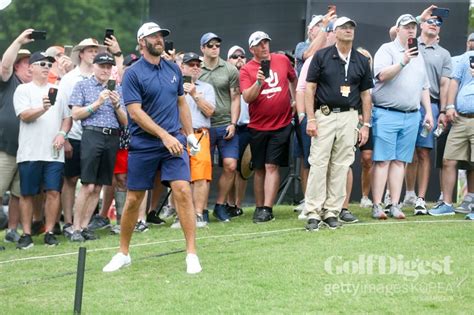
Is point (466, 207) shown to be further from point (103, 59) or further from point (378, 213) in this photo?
point (103, 59)

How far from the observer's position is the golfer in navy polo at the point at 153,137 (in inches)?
351

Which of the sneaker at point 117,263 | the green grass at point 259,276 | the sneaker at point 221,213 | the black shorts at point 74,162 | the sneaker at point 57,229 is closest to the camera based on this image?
the green grass at point 259,276

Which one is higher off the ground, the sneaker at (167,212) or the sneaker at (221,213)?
the sneaker at (221,213)

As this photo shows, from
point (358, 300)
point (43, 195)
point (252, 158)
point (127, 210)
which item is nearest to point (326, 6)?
point (252, 158)

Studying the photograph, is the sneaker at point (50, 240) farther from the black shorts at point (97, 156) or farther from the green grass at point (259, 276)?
the black shorts at point (97, 156)

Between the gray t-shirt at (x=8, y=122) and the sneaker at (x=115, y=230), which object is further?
the sneaker at (x=115, y=230)

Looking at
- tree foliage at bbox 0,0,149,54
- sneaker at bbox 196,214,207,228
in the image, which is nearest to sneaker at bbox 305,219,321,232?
sneaker at bbox 196,214,207,228

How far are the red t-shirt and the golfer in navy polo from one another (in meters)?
2.87

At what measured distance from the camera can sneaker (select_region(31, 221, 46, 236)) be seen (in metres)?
12.0

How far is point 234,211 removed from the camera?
500 inches

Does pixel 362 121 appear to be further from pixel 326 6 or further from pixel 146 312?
pixel 146 312

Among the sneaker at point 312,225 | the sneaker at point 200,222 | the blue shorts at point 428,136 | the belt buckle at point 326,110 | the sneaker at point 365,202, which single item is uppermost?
the belt buckle at point 326,110

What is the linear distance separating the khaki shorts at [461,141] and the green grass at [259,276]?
1.03 metres

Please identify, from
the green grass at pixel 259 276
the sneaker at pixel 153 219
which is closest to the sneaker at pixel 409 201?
the green grass at pixel 259 276
